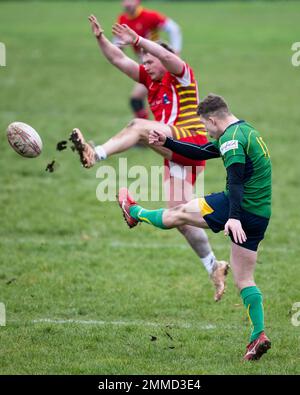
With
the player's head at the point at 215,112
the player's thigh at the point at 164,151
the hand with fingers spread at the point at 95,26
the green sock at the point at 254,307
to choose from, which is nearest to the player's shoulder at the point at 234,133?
the player's head at the point at 215,112

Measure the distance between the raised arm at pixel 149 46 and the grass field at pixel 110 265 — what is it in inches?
85.0

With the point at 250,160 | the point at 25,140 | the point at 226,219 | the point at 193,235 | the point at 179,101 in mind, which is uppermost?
the point at 179,101

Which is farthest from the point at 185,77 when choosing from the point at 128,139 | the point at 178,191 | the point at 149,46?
the point at 178,191

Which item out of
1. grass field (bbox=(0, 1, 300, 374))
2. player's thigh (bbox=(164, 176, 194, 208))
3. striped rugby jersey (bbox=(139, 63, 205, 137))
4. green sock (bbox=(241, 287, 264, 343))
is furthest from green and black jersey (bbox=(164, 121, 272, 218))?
striped rugby jersey (bbox=(139, 63, 205, 137))

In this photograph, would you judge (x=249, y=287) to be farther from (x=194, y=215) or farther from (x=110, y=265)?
(x=110, y=265)

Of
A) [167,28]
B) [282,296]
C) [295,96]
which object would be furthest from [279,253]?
[295,96]

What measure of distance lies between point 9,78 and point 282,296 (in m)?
13.1

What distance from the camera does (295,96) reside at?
18844 mm

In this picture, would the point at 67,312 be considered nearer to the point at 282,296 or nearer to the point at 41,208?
the point at 282,296

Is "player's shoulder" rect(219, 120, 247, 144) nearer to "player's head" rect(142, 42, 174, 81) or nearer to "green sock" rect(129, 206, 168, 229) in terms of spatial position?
"green sock" rect(129, 206, 168, 229)

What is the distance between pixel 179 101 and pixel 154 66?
408 millimetres

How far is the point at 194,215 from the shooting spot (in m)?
6.59

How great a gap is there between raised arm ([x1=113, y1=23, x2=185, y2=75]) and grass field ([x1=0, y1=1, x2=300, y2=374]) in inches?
85.0

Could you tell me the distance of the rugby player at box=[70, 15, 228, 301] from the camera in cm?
768
